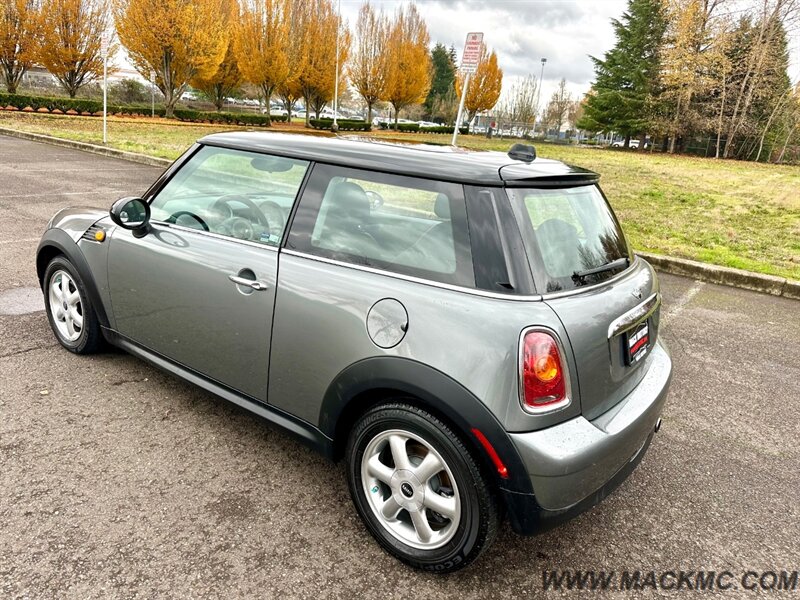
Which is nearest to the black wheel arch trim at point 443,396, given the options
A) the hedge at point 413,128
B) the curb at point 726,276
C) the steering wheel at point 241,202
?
the steering wheel at point 241,202

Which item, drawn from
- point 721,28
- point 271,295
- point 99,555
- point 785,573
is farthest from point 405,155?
point 721,28

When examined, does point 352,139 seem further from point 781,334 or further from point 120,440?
point 781,334

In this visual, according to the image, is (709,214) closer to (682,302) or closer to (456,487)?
(682,302)

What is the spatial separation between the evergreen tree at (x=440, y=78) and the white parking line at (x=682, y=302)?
73.1m

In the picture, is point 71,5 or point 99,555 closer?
point 99,555

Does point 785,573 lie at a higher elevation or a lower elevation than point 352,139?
lower

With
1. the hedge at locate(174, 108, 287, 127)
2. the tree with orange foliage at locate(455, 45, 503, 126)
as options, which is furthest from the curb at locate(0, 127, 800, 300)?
the tree with orange foliage at locate(455, 45, 503, 126)

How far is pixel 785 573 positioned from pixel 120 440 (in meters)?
3.02

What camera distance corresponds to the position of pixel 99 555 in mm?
2076

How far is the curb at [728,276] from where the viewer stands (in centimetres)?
631

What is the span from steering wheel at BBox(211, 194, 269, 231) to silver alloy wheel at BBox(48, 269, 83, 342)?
120 cm

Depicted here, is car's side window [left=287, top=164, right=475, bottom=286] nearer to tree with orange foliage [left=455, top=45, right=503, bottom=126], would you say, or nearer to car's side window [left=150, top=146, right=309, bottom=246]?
car's side window [left=150, top=146, right=309, bottom=246]

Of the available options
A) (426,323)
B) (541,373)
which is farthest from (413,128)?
(541,373)

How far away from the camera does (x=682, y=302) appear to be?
5.84 metres
